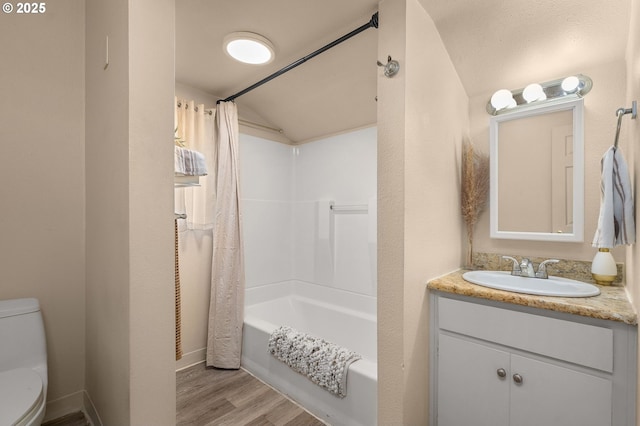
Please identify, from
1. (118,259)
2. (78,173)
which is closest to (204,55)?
(78,173)

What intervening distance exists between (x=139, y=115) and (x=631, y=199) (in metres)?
1.95

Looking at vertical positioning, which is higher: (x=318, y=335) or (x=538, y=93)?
(x=538, y=93)

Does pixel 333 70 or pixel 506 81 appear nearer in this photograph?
pixel 506 81

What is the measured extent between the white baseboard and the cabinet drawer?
197 centimetres

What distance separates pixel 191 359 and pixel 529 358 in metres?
2.34

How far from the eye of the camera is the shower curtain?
91.8 inches

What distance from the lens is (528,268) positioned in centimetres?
159

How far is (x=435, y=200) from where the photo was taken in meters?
1.60

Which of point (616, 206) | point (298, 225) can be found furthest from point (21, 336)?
point (616, 206)

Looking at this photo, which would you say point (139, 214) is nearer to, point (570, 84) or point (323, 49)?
point (323, 49)

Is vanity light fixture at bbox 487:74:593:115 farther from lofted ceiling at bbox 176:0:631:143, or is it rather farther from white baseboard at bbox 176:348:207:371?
white baseboard at bbox 176:348:207:371

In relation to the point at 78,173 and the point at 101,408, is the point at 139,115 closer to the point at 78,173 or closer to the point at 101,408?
the point at 78,173

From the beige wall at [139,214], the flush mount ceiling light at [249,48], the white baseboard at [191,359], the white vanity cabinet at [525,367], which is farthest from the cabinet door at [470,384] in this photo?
the flush mount ceiling light at [249,48]

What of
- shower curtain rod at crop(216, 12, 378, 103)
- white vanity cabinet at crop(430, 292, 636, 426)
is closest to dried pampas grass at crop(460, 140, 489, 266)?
white vanity cabinet at crop(430, 292, 636, 426)
